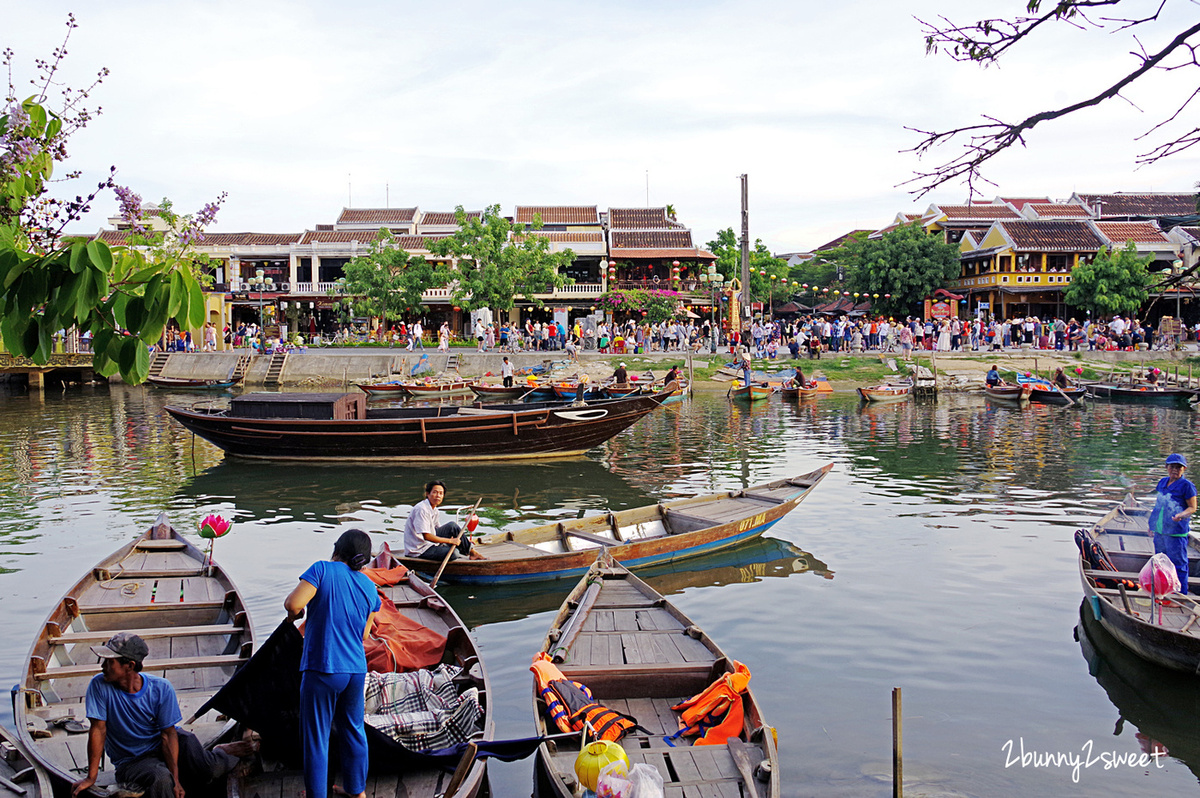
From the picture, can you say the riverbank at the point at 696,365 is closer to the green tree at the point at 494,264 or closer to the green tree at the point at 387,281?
the green tree at the point at 494,264

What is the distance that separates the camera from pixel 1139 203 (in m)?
Answer: 49.9

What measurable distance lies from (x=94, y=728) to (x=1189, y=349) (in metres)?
41.5

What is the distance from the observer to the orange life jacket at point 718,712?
568cm

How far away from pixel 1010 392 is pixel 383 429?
21.8 meters

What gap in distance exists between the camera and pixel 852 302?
50.5 m

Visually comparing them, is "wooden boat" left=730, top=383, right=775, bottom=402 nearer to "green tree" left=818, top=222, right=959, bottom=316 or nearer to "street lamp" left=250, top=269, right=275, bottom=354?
"green tree" left=818, top=222, right=959, bottom=316

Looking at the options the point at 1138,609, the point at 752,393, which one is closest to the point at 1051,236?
the point at 752,393

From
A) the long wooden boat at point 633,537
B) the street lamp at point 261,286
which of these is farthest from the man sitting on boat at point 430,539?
the street lamp at point 261,286

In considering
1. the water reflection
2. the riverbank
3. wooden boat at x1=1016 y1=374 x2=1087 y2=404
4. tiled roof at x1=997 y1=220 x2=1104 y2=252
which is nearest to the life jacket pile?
the water reflection

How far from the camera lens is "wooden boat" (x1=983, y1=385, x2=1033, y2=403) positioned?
29.7 meters

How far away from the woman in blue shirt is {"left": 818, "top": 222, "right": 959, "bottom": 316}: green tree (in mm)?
40807

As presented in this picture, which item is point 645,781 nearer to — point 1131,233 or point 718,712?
point 718,712

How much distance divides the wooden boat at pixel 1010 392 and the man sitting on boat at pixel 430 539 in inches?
985

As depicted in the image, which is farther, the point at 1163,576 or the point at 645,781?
the point at 1163,576
